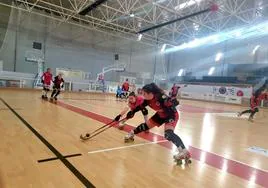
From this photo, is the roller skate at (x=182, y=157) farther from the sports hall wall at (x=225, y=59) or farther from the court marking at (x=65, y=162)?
the sports hall wall at (x=225, y=59)

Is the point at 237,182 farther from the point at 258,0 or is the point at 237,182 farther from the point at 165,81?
the point at 165,81

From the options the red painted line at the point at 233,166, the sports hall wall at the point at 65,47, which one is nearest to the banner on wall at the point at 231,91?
the sports hall wall at the point at 65,47

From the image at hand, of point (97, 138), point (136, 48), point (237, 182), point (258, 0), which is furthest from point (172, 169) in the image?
point (136, 48)

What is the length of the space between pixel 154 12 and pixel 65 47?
843cm

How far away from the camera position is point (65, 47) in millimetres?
19328

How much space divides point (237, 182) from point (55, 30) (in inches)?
745

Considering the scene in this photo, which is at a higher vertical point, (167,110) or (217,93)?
(217,93)

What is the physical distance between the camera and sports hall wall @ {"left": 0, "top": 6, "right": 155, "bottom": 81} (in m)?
16.7

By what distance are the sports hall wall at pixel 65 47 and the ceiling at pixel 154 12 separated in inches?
31.6

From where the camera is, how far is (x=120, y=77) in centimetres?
2228

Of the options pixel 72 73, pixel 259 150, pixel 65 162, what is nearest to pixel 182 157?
pixel 65 162

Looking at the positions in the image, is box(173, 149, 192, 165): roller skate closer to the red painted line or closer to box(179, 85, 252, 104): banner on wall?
the red painted line

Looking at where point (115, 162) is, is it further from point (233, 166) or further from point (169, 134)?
point (233, 166)

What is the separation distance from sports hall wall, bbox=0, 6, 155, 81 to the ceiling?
0.80 meters
